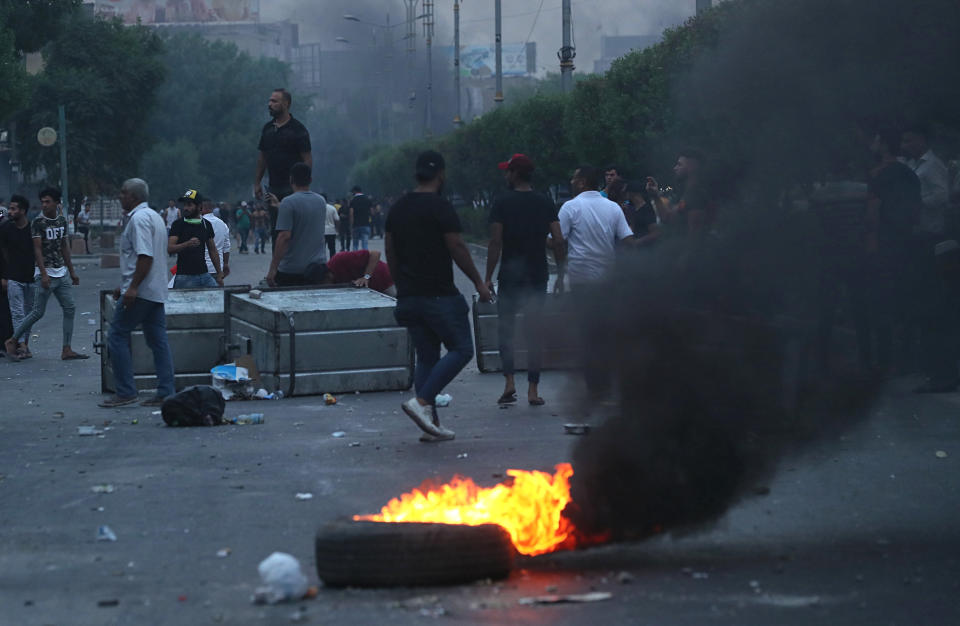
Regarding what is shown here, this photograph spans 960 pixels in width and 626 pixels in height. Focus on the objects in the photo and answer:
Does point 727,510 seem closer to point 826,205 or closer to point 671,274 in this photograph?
point 671,274

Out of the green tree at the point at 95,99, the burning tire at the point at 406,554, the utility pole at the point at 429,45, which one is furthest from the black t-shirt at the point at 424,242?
the utility pole at the point at 429,45

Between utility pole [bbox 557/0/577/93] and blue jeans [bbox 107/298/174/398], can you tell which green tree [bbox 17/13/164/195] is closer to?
utility pole [bbox 557/0/577/93]

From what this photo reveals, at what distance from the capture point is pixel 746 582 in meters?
5.20

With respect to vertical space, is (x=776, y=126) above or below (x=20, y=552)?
above

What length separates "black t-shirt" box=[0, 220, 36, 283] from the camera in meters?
14.9

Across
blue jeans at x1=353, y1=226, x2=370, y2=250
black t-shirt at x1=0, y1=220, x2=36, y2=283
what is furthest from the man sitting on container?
blue jeans at x1=353, y1=226, x2=370, y2=250

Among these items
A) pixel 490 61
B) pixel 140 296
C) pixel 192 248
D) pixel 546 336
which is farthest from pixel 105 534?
pixel 490 61

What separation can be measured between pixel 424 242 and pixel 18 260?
25.8ft

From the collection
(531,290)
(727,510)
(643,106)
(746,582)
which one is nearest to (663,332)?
(727,510)

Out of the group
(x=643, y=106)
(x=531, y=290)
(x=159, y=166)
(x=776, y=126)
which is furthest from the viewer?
(x=159, y=166)

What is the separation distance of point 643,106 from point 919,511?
18549 mm

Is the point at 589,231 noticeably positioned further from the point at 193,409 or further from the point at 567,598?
the point at 567,598

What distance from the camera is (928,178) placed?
7648 mm

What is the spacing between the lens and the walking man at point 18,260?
49.0ft
